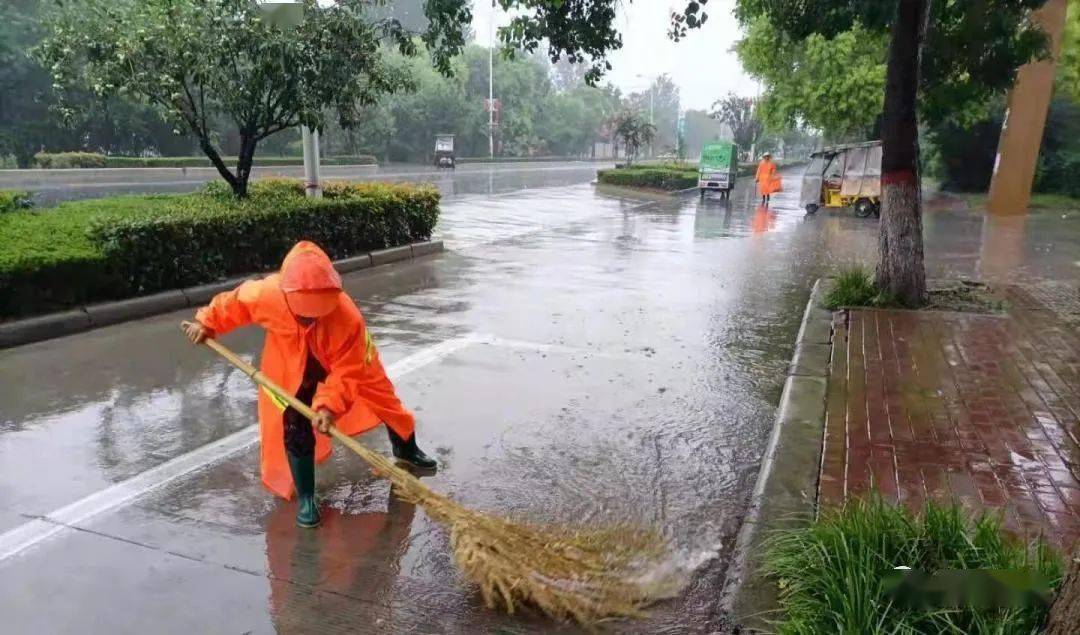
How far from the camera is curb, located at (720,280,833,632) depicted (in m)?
2.92

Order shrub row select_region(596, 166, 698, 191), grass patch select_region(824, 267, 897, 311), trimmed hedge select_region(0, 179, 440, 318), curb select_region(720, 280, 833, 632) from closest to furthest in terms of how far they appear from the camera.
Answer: curb select_region(720, 280, 833, 632), trimmed hedge select_region(0, 179, 440, 318), grass patch select_region(824, 267, 897, 311), shrub row select_region(596, 166, 698, 191)

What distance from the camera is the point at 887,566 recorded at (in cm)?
265

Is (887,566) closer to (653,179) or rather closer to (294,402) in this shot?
(294,402)

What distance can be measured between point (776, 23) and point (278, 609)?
915 centimetres

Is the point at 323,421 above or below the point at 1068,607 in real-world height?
below

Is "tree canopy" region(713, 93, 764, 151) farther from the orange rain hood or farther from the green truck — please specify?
the orange rain hood

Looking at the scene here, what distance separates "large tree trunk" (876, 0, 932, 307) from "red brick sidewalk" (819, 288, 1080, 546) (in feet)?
1.96

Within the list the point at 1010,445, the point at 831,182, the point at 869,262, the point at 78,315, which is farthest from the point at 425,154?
the point at 1010,445

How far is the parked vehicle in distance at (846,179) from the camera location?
1978 cm

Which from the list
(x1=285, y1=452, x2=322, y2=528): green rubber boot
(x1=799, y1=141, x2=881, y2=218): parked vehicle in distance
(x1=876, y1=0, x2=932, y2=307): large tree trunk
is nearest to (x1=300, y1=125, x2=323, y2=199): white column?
(x1=876, y1=0, x2=932, y2=307): large tree trunk

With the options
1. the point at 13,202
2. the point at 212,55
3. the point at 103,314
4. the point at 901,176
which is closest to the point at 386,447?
the point at 103,314

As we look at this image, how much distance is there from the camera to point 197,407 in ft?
16.6

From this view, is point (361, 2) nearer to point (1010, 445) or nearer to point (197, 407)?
point (197, 407)

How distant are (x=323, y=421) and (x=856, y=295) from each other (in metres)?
Answer: 5.98
